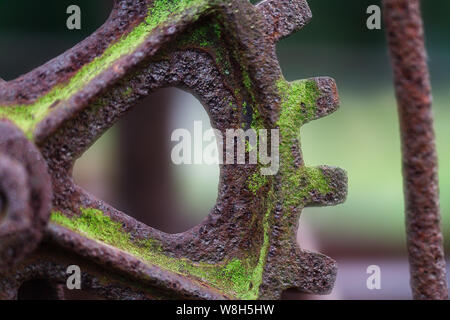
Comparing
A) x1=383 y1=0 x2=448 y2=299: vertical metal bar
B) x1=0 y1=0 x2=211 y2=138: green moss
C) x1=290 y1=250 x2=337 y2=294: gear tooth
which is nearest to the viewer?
x1=383 y1=0 x2=448 y2=299: vertical metal bar

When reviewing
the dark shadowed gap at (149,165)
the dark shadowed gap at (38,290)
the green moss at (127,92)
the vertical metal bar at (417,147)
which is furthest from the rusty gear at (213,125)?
the dark shadowed gap at (149,165)

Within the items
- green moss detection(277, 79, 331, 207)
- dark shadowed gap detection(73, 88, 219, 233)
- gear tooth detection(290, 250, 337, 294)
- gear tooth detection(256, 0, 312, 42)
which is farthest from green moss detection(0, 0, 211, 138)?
dark shadowed gap detection(73, 88, 219, 233)

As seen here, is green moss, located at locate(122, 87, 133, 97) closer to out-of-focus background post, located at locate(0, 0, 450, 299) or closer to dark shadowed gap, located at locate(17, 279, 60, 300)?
dark shadowed gap, located at locate(17, 279, 60, 300)

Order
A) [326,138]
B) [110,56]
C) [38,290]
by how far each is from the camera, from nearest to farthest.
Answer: [110,56]
[38,290]
[326,138]

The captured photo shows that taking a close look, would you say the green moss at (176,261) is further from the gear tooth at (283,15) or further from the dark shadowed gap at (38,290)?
the gear tooth at (283,15)

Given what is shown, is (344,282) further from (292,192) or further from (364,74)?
(292,192)

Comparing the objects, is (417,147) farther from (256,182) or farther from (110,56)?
(110,56)

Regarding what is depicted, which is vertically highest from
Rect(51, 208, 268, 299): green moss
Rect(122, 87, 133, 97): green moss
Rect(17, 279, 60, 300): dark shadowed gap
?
Rect(122, 87, 133, 97): green moss

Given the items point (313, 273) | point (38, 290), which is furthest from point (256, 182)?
point (38, 290)
